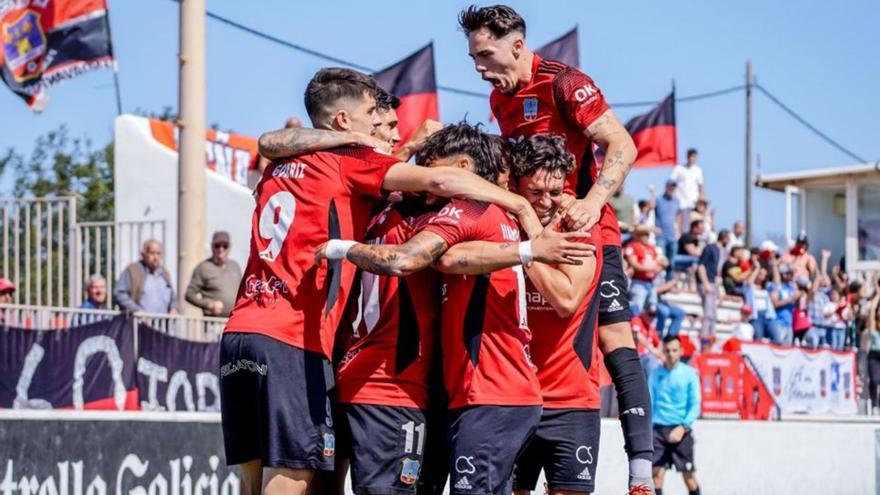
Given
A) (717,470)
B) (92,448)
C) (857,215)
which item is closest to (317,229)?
(92,448)

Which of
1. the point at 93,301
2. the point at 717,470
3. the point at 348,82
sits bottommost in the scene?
the point at 717,470

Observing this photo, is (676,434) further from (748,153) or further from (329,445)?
(748,153)

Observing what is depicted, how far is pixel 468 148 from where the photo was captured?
6270 millimetres

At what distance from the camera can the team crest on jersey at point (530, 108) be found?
7.08m

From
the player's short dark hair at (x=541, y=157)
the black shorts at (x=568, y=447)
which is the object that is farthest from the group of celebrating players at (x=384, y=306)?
the black shorts at (x=568, y=447)

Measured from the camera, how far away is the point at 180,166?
1480 centimetres

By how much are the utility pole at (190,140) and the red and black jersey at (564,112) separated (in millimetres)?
8052

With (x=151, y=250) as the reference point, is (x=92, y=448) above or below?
below

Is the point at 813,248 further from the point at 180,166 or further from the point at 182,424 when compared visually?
the point at 182,424

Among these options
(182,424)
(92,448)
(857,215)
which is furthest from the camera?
(857,215)

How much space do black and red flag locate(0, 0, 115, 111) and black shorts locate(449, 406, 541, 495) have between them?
420 inches

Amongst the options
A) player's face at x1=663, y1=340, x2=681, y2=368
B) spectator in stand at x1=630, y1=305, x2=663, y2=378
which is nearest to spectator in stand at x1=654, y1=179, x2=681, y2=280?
spectator in stand at x1=630, y1=305, x2=663, y2=378

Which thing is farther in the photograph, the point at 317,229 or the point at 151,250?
the point at 151,250

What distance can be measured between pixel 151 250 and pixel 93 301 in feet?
2.64
